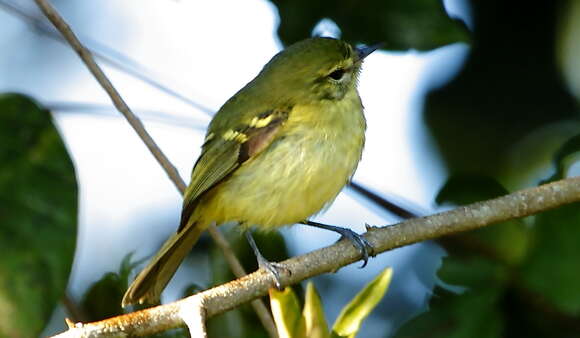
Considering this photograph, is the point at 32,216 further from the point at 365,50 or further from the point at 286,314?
the point at 365,50

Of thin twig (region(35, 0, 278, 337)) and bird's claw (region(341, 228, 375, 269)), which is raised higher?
thin twig (region(35, 0, 278, 337))

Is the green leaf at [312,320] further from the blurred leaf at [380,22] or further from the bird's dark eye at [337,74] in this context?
the bird's dark eye at [337,74]

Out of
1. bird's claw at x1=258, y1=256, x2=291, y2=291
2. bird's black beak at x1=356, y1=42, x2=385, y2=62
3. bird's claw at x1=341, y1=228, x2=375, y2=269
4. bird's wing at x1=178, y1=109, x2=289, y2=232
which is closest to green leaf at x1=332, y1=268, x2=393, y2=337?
bird's claw at x1=258, y1=256, x2=291, y2=291

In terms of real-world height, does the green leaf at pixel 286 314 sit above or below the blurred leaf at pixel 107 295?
below

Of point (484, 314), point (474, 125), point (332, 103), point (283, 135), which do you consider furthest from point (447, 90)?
point (484, 314)

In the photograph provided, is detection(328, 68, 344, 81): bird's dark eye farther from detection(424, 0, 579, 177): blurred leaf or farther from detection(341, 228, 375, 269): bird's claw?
detection(341, 228, 375, 269): bird's claw

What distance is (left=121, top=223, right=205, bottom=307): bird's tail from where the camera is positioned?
3.12 metres

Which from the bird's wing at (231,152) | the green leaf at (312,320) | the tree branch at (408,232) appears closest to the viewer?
the green leaf at (312,320)

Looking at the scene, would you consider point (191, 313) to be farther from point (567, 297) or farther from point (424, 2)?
point (424, 2)

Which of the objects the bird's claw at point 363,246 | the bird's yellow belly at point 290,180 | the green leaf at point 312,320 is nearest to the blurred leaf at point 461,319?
the bird's claw at point 363,246

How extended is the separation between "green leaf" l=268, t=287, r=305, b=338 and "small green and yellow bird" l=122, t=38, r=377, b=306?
0.78m

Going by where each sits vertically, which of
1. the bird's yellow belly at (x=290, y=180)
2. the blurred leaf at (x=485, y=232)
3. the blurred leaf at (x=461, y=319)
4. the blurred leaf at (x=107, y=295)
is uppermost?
the bird's yellow belly at (x=290, y=180)

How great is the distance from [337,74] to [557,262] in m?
1.10

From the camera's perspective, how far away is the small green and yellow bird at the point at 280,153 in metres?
3.24
